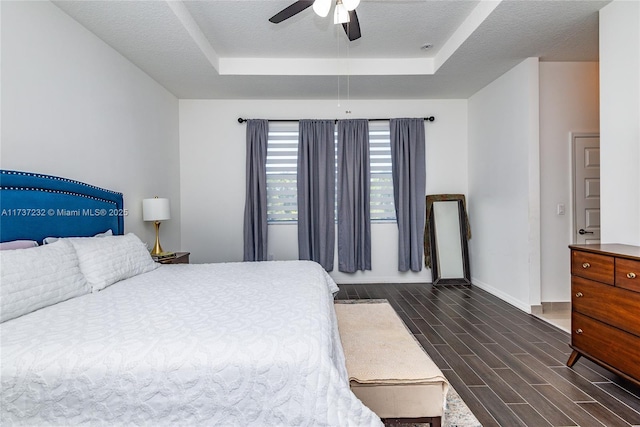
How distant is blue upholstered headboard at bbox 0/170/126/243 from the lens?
2010 millimetres

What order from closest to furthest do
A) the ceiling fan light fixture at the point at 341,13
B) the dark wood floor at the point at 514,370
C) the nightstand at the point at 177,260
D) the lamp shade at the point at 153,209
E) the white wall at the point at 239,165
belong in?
the dark wood floor at the point at 514,370 → the ceiling fan light fixture at the point at 341,13 → the nightstand at the point at 177,260 → the lamp shade at the point at 153,209 → the white wall at the point at 239,165

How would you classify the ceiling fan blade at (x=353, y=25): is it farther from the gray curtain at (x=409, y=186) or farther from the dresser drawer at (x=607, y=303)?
the dresser drawer at (x=607, y=303)

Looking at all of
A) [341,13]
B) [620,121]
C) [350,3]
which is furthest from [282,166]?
[620,121]

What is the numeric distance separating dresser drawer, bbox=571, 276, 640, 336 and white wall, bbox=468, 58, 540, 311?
1.36 metres

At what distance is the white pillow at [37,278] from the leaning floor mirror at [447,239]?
13.8ft

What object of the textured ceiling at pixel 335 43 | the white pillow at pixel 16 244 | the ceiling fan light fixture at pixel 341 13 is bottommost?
the white pillow at pixel 16 244

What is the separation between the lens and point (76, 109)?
8.74ft

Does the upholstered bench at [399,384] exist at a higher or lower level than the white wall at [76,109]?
lower

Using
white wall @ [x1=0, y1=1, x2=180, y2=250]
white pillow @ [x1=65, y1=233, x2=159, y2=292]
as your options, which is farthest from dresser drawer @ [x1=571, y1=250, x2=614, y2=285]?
white wall @ [x1=0, y1=1, x2=180, y2=250]

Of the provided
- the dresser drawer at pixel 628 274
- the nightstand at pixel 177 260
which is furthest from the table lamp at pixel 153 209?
the dresser drawer at pixel 628 274

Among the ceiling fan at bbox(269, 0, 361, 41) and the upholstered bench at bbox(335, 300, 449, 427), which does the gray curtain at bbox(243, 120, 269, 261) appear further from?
the upholstered bench at bbox(335, 300, 449, 427)

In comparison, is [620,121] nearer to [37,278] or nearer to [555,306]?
[555,306]

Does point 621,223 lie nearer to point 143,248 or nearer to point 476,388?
point 476,388

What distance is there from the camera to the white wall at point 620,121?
237 centimetres
